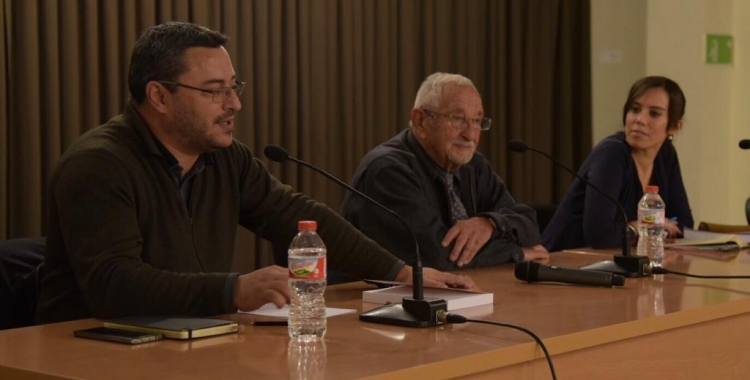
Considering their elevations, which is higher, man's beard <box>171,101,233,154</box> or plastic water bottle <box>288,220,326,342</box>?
man's beard <box>171,101,233,154</box>

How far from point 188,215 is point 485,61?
139 inches

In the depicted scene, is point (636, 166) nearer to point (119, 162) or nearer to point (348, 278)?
point (348, 278)

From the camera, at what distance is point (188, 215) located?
2.58 metres

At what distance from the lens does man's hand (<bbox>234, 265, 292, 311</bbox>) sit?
2.11 meters

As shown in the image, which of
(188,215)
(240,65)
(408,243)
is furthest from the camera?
(240,65)

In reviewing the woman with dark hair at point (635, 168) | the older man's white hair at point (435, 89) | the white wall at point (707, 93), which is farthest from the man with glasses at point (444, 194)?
the white wall at point (707, 93)

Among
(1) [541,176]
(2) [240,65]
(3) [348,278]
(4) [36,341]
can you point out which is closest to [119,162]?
(4) [36,341]

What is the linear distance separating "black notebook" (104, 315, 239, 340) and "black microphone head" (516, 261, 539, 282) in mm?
961

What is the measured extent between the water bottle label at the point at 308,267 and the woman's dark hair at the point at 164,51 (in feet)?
2.61

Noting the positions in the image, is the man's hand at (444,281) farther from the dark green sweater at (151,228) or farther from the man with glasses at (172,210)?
the dark green sweater at (151,228)

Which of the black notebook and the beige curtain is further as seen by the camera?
the beige curtain

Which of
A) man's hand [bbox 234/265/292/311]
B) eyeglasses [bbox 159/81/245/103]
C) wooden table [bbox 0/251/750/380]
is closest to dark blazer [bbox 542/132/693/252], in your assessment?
wooden table [bbox 0/251/750/380]

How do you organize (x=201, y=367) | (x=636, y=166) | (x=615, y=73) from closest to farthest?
(x=201, y=367), (x=636, y=166), (x=615, y=73)

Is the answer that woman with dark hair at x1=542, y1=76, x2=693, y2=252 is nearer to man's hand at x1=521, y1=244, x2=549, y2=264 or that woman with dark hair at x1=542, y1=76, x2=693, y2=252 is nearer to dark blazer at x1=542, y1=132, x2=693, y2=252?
dark blazer at x1=542, y1=132, x2=693, y2=252
